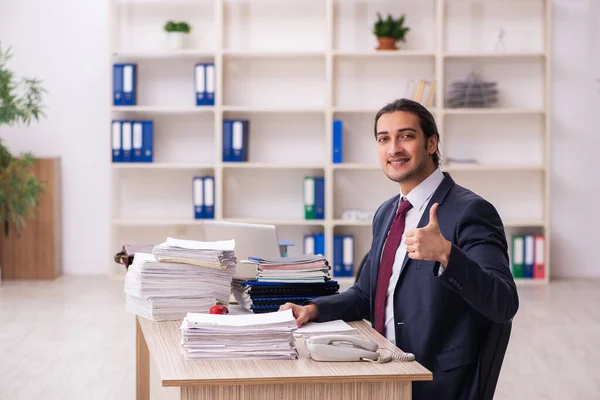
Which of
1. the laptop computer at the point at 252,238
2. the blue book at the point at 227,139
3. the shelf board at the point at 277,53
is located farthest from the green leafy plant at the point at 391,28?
the laptop computer at the point at 252,238

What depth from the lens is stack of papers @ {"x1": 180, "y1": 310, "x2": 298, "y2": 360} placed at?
7.70 feet

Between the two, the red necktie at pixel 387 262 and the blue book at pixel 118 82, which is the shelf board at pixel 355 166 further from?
the red necktie at pixel 387 262

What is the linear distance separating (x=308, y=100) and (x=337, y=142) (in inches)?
22.2

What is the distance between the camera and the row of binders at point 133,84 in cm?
770

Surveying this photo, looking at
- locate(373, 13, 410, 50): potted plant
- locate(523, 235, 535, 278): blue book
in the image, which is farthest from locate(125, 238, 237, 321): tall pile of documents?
locate(523, 235, 535, 278): blue book

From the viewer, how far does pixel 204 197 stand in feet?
25.6

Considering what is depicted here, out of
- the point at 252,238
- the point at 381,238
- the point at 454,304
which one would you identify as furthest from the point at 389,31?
the point at 454,304

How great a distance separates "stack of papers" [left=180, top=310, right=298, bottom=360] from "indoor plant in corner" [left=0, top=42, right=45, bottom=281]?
5384mm

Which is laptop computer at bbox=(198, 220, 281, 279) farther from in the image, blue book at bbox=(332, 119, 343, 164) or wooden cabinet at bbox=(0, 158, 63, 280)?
wooden cabinet at bbox=(0, 158, 63, 280)

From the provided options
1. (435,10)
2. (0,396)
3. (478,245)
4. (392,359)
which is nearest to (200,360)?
(392,359)

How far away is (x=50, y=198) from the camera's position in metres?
7.91

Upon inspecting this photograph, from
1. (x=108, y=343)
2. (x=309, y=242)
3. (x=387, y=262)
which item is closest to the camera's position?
(x=387, y=262)

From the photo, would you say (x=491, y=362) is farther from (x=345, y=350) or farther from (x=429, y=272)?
(x=345, y=350)

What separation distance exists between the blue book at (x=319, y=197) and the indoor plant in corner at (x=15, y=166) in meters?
2.33
